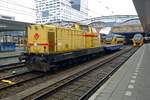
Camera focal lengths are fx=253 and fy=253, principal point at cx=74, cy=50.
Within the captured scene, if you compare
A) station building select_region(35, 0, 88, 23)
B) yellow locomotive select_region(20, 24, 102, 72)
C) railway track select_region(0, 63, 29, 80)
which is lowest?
railway track select_region(0, 63, 29, 80)

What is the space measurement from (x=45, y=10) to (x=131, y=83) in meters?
20.5

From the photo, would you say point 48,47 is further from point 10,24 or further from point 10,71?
point 10,24

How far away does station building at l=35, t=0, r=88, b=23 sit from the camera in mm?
28938

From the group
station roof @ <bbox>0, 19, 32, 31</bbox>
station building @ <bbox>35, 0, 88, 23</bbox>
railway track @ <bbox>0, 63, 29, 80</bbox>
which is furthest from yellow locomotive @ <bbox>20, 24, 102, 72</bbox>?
station roof @ <bbox>0, 19, 32, 31</bbox>

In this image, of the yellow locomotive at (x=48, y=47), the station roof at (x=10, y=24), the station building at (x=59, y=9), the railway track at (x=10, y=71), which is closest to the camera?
the railway track at (x=10, y=71)

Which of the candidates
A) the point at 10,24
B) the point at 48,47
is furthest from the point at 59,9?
the point at 48,47

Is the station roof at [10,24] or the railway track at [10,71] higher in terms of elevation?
the station roof at [10,24]

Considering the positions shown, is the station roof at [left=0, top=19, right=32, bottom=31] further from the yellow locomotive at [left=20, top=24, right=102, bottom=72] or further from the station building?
the yellow locomotive at [left=20, top=24, right=102, bottom=72]

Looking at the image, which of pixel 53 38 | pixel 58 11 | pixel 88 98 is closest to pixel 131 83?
pixel 88 98

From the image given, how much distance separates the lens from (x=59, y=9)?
96.5 ft

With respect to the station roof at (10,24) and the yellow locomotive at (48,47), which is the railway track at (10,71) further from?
the station roof at (10,24)

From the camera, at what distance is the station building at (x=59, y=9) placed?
28.9 metres

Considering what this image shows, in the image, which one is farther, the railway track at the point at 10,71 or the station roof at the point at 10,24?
the station roof at the point at 10,24

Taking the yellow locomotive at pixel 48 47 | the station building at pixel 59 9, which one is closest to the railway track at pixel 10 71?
the yellow locomotive at pixel 48 47
